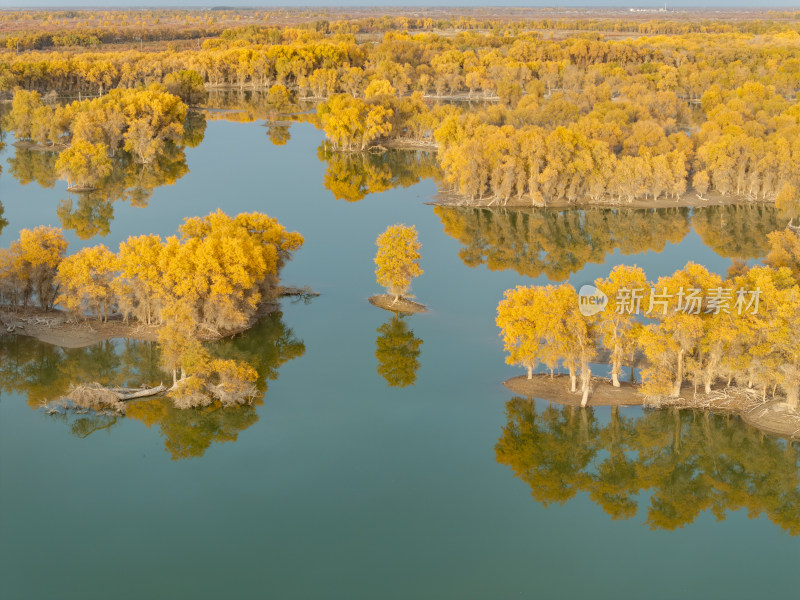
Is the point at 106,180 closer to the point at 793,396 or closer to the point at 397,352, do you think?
the point at 397,352

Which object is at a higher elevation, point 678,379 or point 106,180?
point 106,180

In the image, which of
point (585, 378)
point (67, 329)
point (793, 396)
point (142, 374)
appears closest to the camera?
point (793, 396)

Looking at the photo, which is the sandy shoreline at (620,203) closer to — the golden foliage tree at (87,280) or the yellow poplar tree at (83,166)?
the yellow poplar tree at (83,166)

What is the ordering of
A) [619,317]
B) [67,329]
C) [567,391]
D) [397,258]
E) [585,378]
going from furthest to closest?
[397,258], [67,329], [567,391], [619,317], [585,378]

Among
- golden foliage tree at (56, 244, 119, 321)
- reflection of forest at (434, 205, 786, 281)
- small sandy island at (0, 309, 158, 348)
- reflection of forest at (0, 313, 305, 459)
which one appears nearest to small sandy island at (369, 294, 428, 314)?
reflection of forest at (0, 313, 305, 459)

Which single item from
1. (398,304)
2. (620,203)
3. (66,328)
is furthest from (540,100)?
(66,328)

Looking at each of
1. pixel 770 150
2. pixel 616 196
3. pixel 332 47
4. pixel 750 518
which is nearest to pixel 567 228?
pixel 616 196
